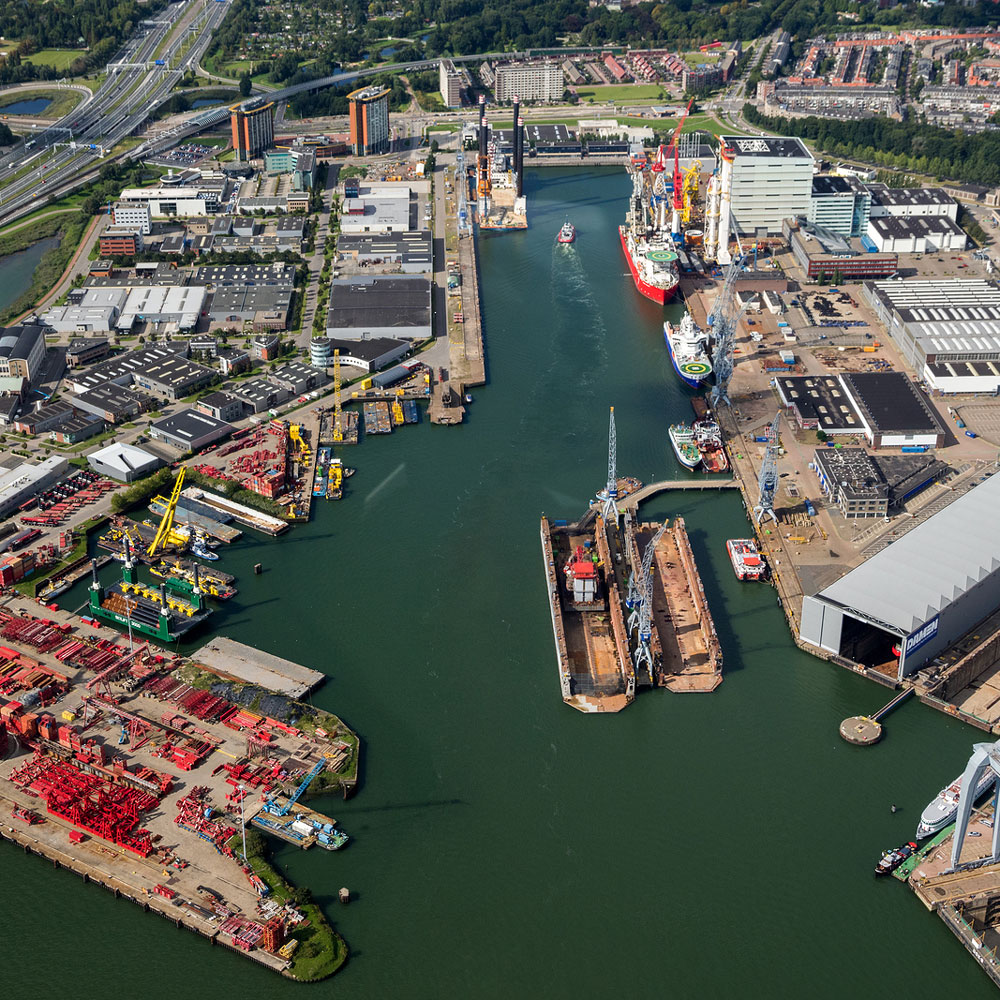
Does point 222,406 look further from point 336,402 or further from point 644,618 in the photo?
point 644,618

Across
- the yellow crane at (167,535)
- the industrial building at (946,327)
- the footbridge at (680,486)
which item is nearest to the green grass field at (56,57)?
the industrial building at (946,327)

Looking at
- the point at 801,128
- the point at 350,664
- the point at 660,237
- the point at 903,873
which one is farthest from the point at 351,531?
the point at 801,128

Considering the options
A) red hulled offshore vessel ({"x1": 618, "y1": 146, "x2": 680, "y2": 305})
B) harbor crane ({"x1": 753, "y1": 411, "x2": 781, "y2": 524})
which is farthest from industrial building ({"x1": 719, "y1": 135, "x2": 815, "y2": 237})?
harbor crane ({"x1": 753, "y1": 411, "x2": 781, "y2": 524})

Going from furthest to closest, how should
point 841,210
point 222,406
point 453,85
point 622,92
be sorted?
point 622,92 < point 453,85 < point 841,210 < point 222,406

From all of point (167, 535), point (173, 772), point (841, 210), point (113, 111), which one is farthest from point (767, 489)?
point (113, 111)

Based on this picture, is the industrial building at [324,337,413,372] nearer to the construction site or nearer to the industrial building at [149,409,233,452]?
the industrial building at [149,409,233,452]
